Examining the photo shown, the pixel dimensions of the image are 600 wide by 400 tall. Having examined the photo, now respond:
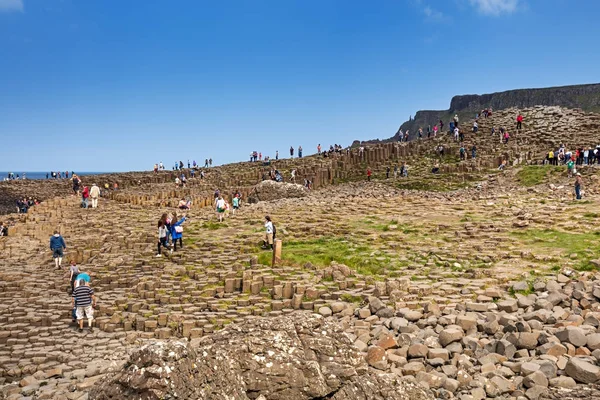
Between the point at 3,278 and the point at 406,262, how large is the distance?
13.8m

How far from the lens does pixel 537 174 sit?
96.0 feet

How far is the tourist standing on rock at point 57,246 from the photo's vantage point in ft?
57.3

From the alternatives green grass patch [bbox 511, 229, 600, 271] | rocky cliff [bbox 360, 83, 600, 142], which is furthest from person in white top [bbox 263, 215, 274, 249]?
rocky cliff [bbox 360, 83, 600, 142]

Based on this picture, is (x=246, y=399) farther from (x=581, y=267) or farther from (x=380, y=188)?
(x=380, y=188)

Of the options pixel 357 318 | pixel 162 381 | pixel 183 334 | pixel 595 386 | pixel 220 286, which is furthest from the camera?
pixel 220 286

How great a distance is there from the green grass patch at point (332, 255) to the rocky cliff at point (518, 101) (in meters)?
110

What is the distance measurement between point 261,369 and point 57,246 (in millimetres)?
14915

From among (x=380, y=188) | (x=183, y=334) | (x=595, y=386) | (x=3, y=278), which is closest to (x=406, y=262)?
(x=183, y=334)

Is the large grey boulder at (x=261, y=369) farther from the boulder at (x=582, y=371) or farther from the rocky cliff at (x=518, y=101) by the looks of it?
the rocky cliff at (x=518, y=101)

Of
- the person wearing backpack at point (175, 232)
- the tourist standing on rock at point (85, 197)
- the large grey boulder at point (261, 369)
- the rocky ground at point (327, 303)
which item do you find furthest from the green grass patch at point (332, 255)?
the tourist standing on rock at point (85, 197)

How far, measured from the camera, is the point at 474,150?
37562 millimetres

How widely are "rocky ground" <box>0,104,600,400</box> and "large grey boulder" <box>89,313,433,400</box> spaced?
0.02m

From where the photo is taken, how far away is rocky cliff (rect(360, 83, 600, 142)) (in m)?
110

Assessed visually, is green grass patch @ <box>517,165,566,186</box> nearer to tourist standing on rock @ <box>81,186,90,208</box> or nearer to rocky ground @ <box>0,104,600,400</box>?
rocky ground @ <box>0,104,600,400</box>
